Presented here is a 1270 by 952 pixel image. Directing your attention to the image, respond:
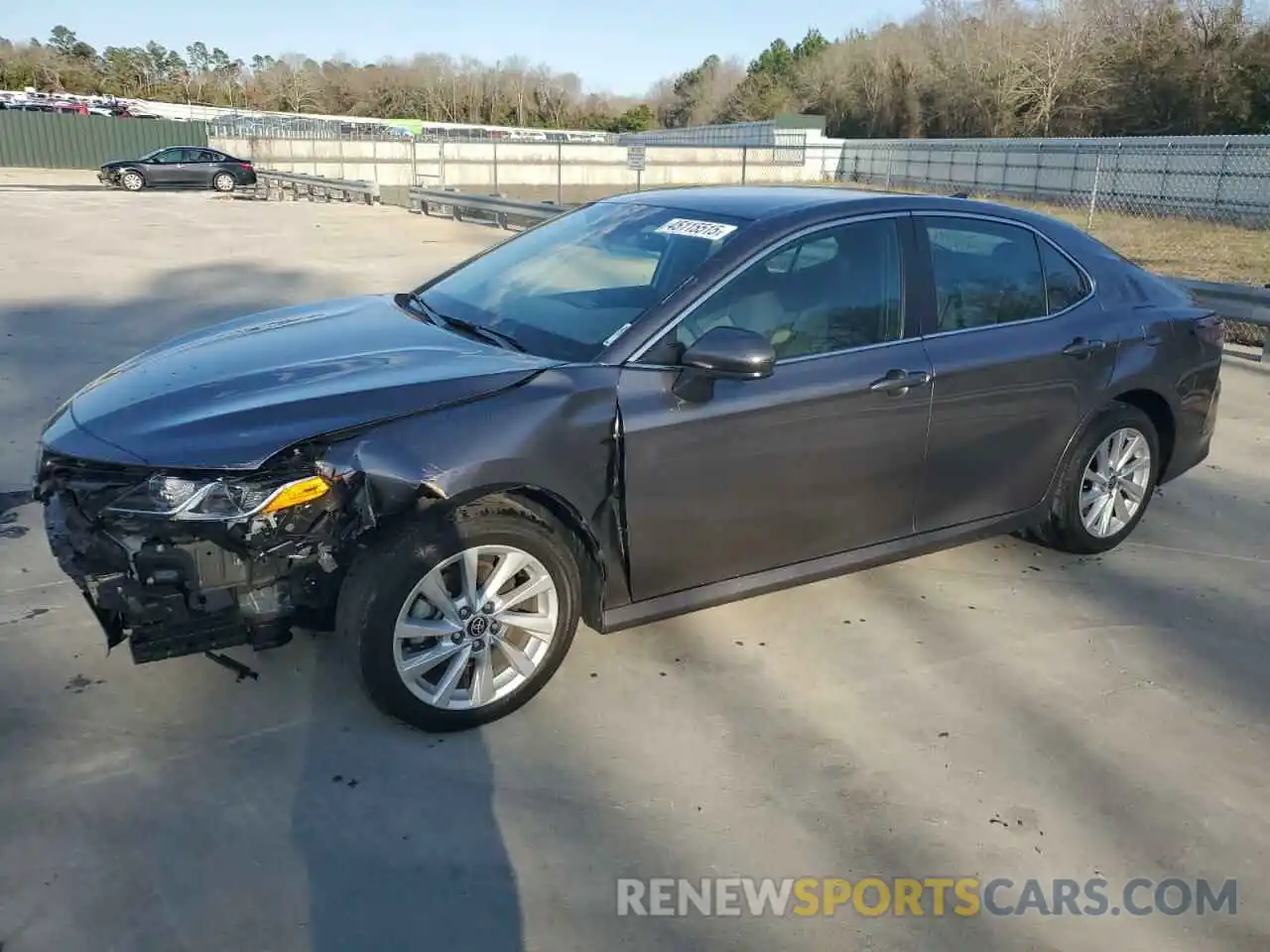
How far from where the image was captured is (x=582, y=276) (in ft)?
12.9

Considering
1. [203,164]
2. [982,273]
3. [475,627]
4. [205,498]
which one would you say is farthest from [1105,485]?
[203,164]

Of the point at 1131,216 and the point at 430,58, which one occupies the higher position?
the point at 430,58

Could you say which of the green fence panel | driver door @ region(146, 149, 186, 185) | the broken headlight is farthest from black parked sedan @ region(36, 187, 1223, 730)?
the green fence panel

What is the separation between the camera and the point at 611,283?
3.80m

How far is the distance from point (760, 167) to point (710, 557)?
121ft

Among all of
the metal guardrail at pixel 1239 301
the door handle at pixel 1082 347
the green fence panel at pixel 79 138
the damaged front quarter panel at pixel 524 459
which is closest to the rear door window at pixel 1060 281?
the door handle at pixel 1082 347

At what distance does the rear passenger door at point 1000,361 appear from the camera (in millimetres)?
3887

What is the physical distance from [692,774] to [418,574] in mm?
1040

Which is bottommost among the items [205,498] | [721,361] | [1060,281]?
[205,498]

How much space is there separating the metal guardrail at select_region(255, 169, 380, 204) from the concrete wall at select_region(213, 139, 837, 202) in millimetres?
2418

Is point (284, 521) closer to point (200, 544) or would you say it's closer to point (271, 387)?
point (200, 544)

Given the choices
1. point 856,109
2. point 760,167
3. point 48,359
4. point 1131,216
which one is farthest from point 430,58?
point 48,359

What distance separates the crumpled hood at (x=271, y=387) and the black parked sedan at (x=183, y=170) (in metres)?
30.0

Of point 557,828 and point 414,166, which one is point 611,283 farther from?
point 414,166
